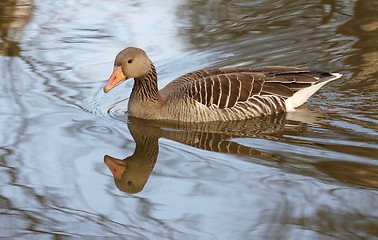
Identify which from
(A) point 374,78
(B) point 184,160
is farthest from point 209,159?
(A) point 374,78

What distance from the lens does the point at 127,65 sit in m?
10.1

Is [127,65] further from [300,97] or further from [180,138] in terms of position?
[300,97]

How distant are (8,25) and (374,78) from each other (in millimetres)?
5810

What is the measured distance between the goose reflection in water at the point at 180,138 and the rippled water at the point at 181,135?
0.02m

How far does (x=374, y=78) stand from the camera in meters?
11.2

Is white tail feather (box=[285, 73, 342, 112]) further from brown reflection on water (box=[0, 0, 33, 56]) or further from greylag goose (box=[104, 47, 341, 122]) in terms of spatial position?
brown reflection on water (box=[0, 0, 33, 56])

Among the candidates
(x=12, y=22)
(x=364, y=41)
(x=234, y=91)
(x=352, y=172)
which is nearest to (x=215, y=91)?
(x=234, y=91)

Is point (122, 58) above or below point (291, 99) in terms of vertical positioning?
above

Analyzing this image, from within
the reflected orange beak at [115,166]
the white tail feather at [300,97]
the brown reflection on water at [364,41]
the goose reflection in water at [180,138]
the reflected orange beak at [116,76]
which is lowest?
the goose reflection in water at [180,138]

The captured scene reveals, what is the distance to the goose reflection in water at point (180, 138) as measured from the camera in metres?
8.65

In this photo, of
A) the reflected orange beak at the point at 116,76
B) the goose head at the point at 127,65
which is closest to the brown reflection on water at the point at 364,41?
the goose head at the point at 127,65

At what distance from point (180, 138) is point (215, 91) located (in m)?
0.87

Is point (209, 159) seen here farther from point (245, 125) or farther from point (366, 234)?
point (366, 234)

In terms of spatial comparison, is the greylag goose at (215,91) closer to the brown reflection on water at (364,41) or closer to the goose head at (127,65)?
the goose head at (127,65)
